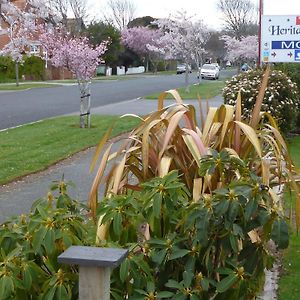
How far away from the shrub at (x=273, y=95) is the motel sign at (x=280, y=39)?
4.90 ft

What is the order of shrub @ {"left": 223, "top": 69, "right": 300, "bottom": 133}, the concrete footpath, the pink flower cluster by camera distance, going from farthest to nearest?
the pink flower cluster, shrub @ {"left": 223, "top": 69, "right": 300, "bottom": 133}, the concrete footpath

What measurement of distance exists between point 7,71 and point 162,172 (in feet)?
170

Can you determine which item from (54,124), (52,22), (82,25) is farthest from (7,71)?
(54,124)

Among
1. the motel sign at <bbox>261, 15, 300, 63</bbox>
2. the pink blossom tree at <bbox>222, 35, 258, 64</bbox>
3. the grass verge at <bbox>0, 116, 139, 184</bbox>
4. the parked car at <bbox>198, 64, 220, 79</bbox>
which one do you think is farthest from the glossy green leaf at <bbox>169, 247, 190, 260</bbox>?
the parked car at <bbox>198, 64, 220, 79</bbox>

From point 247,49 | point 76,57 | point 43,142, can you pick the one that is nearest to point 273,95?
point 43,142

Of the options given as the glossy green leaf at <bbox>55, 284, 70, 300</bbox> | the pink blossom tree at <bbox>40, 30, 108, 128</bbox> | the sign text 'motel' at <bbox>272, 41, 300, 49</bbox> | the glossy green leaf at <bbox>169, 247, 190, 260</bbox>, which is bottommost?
the glossy green leaf at <bbox>55, 284, 70, 300</bbox>

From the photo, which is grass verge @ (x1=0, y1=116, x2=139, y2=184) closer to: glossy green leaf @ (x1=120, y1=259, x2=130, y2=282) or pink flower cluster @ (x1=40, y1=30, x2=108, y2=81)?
pink flower cluster @ (x1=40, y1=30, x2=108, y2=81)

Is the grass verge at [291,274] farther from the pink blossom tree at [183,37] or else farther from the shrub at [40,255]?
the pink blossom tree at [183,37]

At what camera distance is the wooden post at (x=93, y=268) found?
8.77ft

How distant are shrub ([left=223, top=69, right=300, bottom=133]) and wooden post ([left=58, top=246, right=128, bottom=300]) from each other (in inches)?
410

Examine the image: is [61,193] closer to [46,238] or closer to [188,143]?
[46,238]

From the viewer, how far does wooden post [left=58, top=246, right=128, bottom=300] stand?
8.77 ft

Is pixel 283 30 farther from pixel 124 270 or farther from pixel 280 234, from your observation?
pixel 124 270

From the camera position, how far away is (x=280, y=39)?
1561 centimetres
